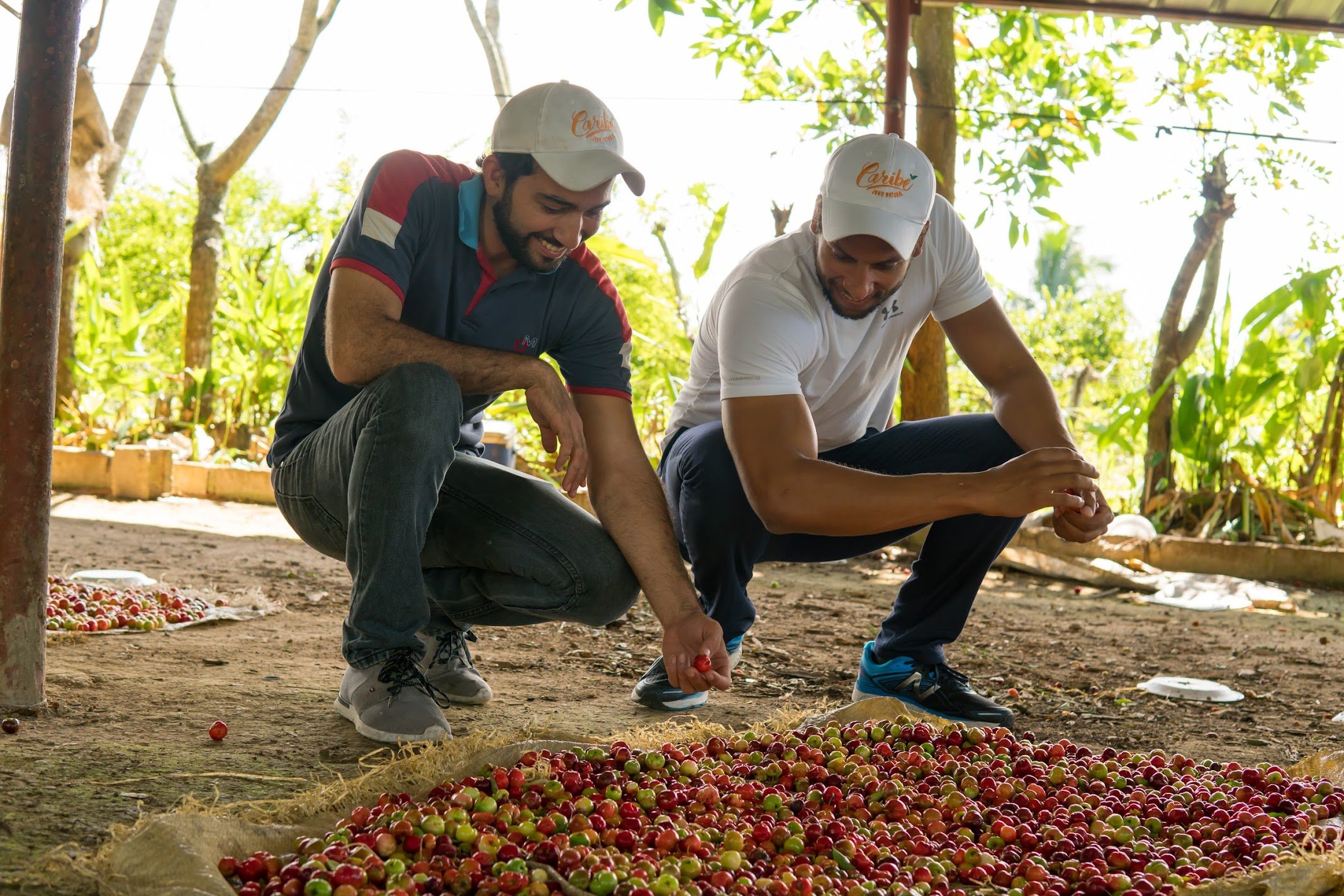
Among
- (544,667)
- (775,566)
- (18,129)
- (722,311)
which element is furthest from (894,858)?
(775,566)

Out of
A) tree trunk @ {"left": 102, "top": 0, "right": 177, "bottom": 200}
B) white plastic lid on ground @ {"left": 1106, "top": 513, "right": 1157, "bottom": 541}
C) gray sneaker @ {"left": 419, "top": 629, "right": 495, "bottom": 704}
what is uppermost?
tree trunk @ {"left": 102, "top": 0, "right": 177, "bottom": 200}

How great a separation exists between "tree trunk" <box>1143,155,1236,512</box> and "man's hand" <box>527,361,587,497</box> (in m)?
4.78

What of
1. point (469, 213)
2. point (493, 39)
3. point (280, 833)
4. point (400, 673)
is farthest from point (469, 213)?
point (493, 39)

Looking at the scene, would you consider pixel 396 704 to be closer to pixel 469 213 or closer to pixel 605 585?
pixel 605 585

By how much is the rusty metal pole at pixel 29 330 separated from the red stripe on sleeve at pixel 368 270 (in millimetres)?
515

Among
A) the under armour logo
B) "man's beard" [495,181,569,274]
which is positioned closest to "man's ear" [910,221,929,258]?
the under armour logo

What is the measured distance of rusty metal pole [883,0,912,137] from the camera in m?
4.53

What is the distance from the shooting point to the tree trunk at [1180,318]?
20.1 feet

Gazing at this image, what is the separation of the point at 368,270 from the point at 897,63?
3.16 meters

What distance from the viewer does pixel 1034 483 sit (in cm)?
221

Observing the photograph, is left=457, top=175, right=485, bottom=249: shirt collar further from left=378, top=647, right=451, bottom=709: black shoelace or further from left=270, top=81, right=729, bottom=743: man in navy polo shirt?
left=378, top=647, right=451, bottom=709: black shoelace

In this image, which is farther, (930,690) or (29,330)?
(930,690)

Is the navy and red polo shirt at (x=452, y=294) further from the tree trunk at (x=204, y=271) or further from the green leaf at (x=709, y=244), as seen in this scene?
the tree trunk at (x=204, y=271)

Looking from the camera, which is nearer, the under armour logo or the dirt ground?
the dirt ground
